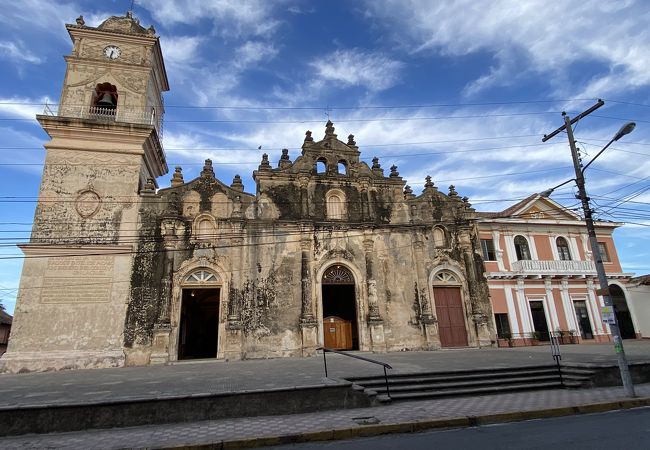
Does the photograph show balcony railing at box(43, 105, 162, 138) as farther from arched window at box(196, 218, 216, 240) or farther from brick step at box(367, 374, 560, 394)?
brick step at box(367, 374, 560, 394)

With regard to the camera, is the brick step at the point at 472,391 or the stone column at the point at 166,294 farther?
the stone column at the point at 166,294

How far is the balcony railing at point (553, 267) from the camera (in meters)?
24.2

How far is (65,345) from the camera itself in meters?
16.4

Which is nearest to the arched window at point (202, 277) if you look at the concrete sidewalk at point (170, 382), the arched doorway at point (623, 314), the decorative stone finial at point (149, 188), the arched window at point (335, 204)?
the decorative stone finial at point (149, 188)

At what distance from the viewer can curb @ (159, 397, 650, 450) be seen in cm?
671

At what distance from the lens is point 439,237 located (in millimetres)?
22188

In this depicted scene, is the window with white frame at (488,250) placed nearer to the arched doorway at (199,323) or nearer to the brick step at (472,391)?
the brick step at (472,391)

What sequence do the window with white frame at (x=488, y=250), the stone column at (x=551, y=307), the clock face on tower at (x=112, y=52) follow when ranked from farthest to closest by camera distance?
1. the window with white frame at (x=488, y=250)
2. the stone column at (x=551, y=307)
3. the clock face on tower at (x=112, y=52)

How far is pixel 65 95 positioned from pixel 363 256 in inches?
690

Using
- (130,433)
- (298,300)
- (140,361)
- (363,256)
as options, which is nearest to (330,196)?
(363,256)

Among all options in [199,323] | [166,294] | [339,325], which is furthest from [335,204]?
[199,323]

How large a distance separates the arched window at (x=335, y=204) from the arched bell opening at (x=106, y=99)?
12.2 meters

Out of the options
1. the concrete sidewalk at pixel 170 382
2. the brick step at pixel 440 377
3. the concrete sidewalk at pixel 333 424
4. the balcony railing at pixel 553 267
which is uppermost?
the balcony railing at pixel 553 267

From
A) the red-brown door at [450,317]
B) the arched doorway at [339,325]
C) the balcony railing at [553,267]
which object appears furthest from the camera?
the balcony railing at [553,267]
